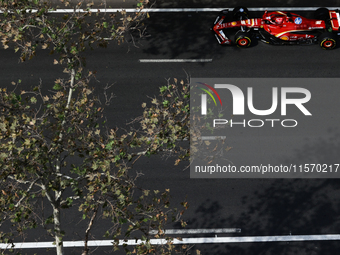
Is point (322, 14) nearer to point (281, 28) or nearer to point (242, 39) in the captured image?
point (281, 28)

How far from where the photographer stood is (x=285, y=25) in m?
14.9

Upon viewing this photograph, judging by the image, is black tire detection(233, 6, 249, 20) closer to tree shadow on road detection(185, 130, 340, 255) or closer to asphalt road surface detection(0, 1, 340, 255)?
asphalt road surface detection(0, 1, 340, 255)

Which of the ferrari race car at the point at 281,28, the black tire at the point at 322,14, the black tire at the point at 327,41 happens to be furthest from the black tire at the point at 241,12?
the black tire at the point at 327,41

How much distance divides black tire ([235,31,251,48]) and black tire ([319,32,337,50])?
9.56ft

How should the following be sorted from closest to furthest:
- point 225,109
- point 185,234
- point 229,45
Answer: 1. point 185,234
2. point 225,109
3. point 229,45

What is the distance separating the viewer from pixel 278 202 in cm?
1352

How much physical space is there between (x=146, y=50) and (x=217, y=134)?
452cm

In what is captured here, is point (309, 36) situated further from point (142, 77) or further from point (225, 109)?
point (142, 77)

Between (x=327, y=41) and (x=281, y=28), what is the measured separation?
1.96 m

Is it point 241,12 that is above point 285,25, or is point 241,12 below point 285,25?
above

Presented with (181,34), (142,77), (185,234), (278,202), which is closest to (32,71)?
(142,77)

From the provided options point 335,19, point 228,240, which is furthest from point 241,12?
point 228,240

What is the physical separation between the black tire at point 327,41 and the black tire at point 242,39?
2915 mm

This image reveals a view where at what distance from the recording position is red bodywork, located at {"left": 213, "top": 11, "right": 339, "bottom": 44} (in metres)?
14.8
